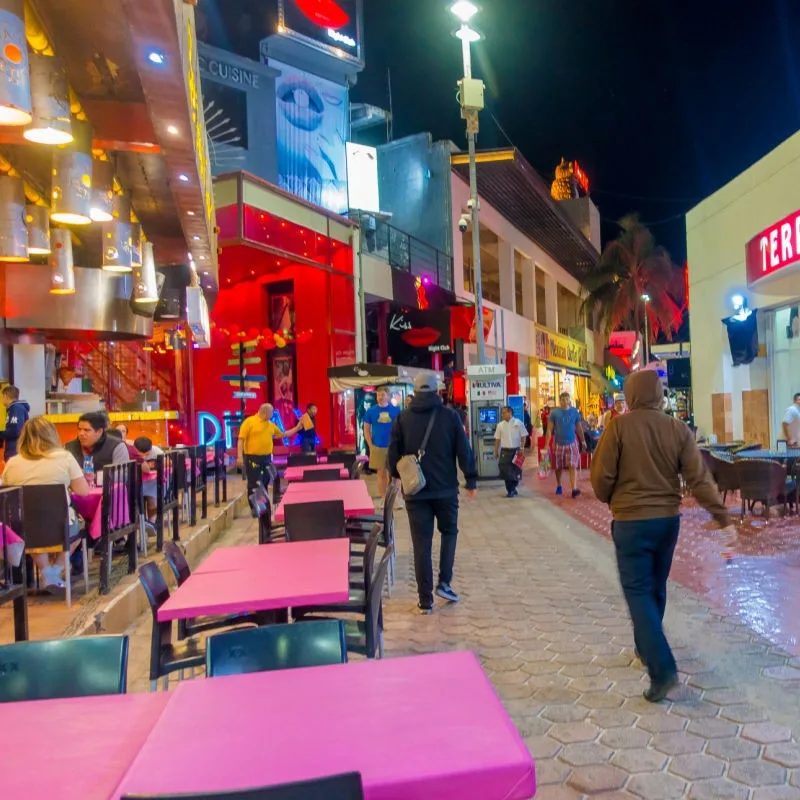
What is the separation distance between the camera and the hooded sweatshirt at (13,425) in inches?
397

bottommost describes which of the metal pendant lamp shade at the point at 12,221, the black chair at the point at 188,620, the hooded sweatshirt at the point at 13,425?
the black chair at the point at 188,620

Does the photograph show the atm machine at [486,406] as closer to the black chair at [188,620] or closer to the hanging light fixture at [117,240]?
the hanging light fixture at [117,240]

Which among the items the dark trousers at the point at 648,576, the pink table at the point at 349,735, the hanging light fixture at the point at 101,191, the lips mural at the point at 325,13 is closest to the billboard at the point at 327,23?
the lips mural at the point at 325,13

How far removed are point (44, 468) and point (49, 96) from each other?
2.94 m

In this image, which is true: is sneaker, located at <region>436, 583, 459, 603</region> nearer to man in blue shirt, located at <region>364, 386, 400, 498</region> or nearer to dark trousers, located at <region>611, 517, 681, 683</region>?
dark trousers, located at <region>611, 517, 681, 683</region>

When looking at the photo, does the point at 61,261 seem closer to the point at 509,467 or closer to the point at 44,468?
the point at 44,468

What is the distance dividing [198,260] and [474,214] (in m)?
7.27

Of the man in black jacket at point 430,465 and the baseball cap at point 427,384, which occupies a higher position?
the baseball cap at point 427,384

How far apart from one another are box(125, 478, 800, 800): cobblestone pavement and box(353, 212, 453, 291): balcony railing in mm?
16887

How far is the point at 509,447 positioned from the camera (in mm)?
14336

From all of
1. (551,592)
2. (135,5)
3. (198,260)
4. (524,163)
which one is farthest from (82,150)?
(524,163)

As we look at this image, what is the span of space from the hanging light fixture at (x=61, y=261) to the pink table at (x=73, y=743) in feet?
23.0

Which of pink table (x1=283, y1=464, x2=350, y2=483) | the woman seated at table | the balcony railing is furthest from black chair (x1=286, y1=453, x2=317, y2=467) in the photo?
the balcony railing

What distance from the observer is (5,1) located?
167 inches
